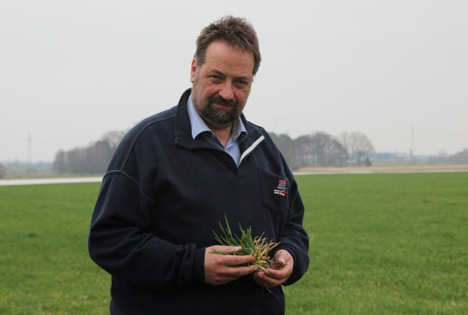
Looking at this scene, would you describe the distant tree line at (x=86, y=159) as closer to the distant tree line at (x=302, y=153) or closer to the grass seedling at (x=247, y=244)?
the distant tree line at (x=302, y=153)

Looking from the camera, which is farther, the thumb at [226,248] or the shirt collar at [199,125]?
the shirt collar at [199,125]

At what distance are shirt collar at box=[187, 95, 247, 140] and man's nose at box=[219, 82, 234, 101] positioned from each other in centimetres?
18

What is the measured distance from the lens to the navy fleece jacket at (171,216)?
6.73 ft

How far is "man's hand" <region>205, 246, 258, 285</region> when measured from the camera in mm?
2014

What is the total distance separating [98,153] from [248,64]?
103463 millimetres

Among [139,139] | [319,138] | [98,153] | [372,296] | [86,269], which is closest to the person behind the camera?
[139,139]

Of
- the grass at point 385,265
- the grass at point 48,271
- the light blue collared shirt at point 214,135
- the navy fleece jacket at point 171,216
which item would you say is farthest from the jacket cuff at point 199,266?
the grass at point 48,271

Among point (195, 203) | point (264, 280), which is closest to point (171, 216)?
point (195, 203)

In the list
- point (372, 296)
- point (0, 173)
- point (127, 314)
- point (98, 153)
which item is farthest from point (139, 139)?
point (98, 153)

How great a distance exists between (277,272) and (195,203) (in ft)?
1.68

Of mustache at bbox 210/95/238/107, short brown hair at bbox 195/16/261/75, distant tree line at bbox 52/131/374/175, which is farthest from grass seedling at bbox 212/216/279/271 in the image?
distant tree line at bbox 52/131/374/175

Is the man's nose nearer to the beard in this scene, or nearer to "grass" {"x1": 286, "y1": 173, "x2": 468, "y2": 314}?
the beard

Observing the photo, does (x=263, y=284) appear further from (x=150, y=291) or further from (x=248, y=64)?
(x=248, y=64)

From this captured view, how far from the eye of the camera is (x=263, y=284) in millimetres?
2219
